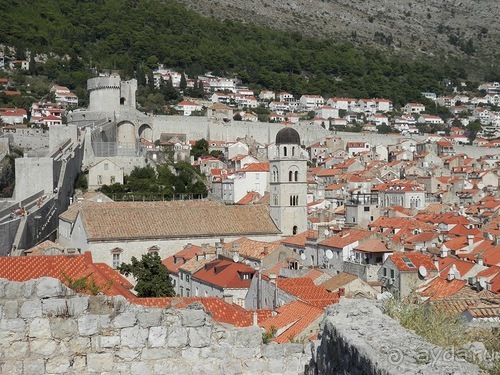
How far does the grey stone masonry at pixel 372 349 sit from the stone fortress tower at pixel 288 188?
2998 centimetres

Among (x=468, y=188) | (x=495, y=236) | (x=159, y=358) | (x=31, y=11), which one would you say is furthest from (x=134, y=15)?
(x=159, y=358)

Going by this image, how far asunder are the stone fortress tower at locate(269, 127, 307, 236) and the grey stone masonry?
30.0m

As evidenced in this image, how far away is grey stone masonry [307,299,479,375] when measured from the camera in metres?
3.36

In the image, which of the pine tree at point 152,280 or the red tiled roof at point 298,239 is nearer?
the pine tree at point 152,280

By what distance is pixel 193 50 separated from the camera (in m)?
119

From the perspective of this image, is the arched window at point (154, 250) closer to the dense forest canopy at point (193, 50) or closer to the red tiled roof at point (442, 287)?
the red tiled roof at point (442, 287)

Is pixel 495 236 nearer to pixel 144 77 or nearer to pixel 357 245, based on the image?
pixel 357 245

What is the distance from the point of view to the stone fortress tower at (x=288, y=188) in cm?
3488

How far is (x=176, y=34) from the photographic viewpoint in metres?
124

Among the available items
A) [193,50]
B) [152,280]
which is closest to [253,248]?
[152,280]

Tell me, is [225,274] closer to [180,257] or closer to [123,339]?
[180,257]

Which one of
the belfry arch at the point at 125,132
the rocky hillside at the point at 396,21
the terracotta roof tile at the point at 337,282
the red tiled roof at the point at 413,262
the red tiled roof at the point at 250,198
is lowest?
the terracotta roof tile at the point at 337,282

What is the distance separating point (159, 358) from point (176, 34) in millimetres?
122341

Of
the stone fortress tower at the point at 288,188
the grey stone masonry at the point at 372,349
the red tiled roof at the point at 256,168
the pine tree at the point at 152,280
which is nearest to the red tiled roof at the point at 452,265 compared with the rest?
the pine tree at the point at 152,280
